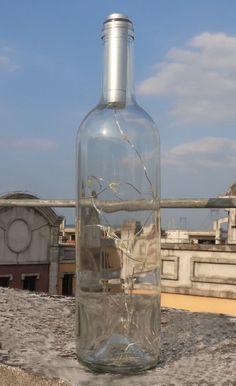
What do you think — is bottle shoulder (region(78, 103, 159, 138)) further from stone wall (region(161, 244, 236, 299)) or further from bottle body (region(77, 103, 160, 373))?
stone wall (region(161, 244, 236, 299))

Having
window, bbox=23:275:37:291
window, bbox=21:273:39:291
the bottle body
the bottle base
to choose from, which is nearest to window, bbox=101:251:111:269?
the bottle body

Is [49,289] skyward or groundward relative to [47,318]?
groundward

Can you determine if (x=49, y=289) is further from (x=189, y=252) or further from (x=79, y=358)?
(x=79, y=358)

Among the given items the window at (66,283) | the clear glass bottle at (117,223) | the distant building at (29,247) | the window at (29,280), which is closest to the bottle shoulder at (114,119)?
the clear glass bottle at (117,223)

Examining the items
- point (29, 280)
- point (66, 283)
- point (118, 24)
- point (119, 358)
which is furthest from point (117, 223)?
point (66, 283)

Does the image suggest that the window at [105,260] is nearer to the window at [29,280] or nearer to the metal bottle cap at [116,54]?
the metal bottle cap at [116,54]

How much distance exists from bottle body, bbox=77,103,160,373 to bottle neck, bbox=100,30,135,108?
0.07 feet

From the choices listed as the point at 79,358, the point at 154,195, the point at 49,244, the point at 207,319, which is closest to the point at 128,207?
the point at 154,195

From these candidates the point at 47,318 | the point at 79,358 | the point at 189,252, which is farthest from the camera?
the point at 189,252

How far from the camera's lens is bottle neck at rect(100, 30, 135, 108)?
1164 mm

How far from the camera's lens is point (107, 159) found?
1152 mm

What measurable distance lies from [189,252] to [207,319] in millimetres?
4069

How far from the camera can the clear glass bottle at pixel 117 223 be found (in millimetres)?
1129

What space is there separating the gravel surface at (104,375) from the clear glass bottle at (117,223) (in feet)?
0.22
